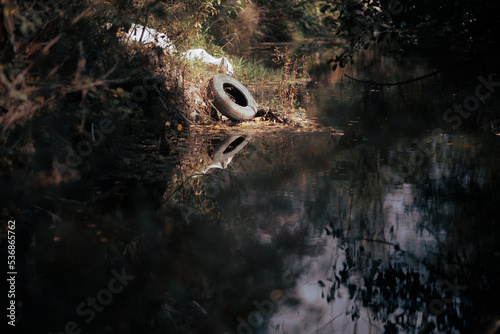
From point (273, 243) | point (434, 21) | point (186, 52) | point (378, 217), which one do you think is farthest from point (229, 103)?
point (273, 243)

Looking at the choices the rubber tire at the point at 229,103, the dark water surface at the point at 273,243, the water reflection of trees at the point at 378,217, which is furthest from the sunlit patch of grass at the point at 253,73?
the dark water surface at the point at 273,243

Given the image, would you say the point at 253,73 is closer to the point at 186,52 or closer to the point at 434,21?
the point at 186,52

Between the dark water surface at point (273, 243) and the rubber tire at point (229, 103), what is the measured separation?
267 centimetres

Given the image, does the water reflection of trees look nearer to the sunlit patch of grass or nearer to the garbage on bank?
the garbage on bank

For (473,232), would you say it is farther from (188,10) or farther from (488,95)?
(188,10)

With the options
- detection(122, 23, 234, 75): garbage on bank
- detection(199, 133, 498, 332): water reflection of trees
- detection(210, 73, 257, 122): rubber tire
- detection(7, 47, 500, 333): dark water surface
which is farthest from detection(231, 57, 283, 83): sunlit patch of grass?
detection(7, 47, 500, 333): dark water surface

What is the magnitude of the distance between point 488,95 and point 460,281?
1142 centimetres

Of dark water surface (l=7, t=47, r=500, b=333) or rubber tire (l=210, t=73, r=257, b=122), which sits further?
rubber tire (l=210, t=73, r=257, b=122)

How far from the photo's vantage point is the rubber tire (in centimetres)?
1263

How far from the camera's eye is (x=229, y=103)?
41.4 ft

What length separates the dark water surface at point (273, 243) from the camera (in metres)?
4.59

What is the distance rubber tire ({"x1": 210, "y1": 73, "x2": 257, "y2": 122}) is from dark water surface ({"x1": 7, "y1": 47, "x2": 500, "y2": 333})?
8.76 feet

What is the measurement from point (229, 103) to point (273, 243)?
22.7 ft

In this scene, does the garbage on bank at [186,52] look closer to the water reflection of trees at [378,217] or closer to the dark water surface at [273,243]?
the dark water surface at [273,243]
